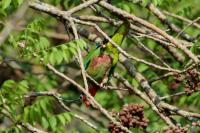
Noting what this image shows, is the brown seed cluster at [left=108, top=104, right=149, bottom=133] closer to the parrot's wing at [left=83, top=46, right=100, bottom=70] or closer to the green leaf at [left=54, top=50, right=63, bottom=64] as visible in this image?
the green leaf at [left=54, top=50, right=63, bottom=64]

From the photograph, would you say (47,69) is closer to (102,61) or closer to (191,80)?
→ (102,61)

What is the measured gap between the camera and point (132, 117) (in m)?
3.52

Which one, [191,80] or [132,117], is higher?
[191,80]

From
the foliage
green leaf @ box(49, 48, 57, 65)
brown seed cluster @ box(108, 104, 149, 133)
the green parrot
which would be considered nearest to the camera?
brown seed cluster @ box(108, 104, 149, 133)

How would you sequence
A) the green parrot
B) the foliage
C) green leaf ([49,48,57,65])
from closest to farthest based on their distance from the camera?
green leaf ([49,48,57,65])
the foliage
the green parrot

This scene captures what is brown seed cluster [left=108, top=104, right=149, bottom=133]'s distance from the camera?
3.48 meters

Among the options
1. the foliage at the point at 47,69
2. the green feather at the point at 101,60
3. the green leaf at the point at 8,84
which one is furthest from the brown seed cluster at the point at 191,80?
the green leaf at the point at 8,84

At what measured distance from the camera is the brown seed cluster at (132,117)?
137 inches

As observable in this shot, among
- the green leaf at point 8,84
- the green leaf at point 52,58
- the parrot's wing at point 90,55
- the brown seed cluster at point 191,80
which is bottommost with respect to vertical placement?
the green leaf at point 8,84

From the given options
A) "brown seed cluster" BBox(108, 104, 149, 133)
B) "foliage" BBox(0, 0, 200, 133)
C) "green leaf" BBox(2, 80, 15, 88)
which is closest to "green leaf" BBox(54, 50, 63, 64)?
"foliage" BBox(0, 0, 200, 133)

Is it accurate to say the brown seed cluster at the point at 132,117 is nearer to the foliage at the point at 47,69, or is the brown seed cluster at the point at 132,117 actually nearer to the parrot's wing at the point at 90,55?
the foliage at the point at 47,69

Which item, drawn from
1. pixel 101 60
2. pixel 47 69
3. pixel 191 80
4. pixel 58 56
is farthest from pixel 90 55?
pixel 47 69

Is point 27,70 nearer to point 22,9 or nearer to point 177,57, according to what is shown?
point 177,57

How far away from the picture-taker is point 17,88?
14.3 feet
